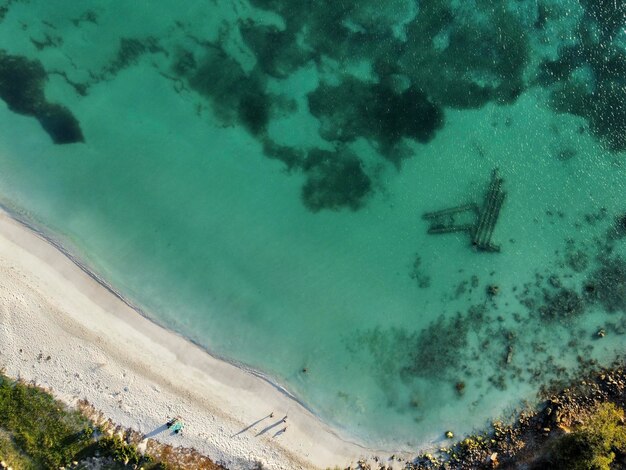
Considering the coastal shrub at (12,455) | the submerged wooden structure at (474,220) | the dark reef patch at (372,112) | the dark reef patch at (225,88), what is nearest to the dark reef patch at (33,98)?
the dark reef patch at (225,88)

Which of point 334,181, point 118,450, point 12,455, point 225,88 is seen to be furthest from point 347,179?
point 12,455

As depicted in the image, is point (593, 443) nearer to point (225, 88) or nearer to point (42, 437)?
point (225, 88)

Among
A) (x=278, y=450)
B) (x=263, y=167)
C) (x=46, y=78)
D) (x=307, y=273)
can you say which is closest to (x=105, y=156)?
(x=46, y=78)

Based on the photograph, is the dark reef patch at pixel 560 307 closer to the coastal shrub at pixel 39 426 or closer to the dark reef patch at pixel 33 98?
the coastal shrub at pixel 39 426

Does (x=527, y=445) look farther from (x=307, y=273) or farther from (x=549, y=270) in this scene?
(x=307, y=273)

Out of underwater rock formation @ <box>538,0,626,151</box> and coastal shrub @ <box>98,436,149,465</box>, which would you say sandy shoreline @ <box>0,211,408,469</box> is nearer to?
coastal shrub @ <box>98,436,149,465</box>

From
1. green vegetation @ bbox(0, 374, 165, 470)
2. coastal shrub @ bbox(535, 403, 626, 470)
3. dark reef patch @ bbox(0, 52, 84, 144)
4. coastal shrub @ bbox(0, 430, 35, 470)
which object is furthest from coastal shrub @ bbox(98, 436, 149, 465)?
coastal shrub @ bbox(535, 403, 626, 470)
